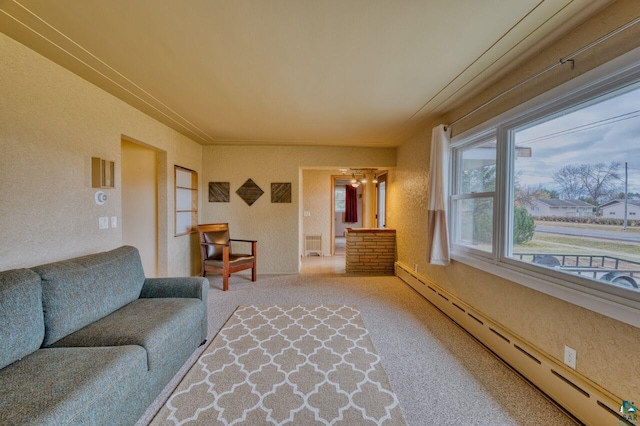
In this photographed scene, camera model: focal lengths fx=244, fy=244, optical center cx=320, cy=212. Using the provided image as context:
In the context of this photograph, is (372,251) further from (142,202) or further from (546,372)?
(142,202)

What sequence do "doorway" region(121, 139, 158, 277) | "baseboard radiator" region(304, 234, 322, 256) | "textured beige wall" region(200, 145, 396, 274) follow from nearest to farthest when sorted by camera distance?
1. "doorway" region(121, 139, 158, 277)
2. "textured beige wall" region(200, 145, 396, 274)
3. "baseboard radiator" region(304, 234, 322, 256)

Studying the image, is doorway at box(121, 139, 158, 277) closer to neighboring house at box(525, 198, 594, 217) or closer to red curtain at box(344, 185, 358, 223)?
neighboring house at box(525, 198, 594, 217)

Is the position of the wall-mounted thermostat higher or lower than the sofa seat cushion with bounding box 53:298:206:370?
higher

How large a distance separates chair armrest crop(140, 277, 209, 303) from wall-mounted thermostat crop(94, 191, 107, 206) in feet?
3.07

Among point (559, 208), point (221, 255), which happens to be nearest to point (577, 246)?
point (559, 208)

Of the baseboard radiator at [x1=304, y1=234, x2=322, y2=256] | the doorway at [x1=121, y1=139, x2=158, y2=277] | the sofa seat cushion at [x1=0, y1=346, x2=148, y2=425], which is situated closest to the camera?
the sofa seat cushion at [x1=0, y1=346, x2=148, y2=425]

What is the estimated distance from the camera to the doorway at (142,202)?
3.62 m

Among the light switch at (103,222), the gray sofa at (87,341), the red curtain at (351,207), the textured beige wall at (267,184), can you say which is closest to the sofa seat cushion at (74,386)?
the gray sofa at (87,341)

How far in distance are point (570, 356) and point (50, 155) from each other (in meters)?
4.08

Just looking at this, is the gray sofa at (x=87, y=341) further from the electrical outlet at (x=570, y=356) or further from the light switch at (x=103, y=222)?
the electrical outlet at (x=570, y=356)

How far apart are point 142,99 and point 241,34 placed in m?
1.74

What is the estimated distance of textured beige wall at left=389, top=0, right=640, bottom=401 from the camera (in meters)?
1.31

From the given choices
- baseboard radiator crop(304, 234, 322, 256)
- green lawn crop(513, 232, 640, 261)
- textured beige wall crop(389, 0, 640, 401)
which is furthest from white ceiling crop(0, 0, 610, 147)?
baseboard radiator crop(304, 234, 322, 256)

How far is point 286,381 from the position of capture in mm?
1812
